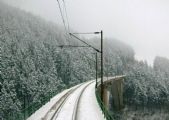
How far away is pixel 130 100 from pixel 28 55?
198ft

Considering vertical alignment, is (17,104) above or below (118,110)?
above

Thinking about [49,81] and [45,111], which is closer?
[45,111]

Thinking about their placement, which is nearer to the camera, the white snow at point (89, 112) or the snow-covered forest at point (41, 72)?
the white snow at point (89, 112)

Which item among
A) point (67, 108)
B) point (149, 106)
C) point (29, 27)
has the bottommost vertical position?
point (149, 106)

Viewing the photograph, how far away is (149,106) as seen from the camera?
16775 cm

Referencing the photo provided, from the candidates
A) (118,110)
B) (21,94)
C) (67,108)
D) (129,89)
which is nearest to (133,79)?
(129,89)

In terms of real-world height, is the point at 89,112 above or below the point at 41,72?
above

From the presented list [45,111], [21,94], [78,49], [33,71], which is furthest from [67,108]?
[78,49]

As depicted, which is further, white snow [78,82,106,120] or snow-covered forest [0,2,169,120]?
snow-covered forest [0,2,169,120]

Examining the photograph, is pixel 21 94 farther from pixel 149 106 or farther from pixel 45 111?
pixel 149 106

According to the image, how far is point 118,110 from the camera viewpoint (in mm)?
132500

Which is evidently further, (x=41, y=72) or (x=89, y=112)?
(x=41, y=72)

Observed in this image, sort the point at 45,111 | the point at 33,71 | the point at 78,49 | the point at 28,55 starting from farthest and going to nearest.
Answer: the point at 78,49
the point at 28,55
the point at 33,71
the point at 45,111

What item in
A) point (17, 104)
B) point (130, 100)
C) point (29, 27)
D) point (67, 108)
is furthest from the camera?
point (29, 27)
